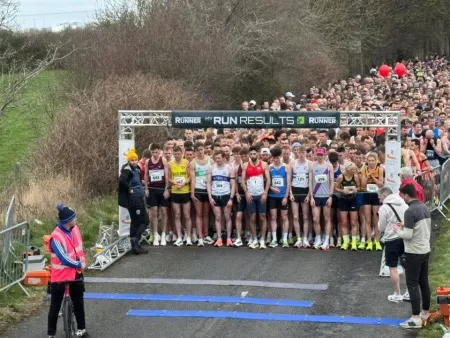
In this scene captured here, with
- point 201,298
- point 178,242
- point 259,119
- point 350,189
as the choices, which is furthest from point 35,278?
point 350,189

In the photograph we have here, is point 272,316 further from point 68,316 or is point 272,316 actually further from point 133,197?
point 133,197

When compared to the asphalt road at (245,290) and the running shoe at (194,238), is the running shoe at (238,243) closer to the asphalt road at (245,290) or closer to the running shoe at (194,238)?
the asphalt road at (245,290)

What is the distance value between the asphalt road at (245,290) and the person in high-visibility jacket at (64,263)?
73cm

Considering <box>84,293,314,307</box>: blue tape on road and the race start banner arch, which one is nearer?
<box>84,293,314,307</box>: blue tape on road

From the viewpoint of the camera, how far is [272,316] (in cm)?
1213

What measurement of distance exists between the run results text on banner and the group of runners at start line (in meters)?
0.46

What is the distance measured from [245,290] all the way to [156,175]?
4.04 metres

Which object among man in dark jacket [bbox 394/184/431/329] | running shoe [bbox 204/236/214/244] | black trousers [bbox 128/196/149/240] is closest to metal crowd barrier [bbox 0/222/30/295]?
black trousers [bbox 128/196/149/240]

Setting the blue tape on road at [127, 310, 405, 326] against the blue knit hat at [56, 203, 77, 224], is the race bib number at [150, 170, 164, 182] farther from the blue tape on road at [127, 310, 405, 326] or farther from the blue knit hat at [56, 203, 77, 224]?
the blue knit hat at [56, 203, 77, 224]

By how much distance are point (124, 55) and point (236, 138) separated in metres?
11.0

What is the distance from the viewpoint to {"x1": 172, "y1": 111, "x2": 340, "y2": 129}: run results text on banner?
16.4 metres

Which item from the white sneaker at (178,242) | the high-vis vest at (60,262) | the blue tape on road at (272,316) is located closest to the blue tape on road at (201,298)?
the blue tape on road at (272,316)

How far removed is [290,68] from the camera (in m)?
40.2

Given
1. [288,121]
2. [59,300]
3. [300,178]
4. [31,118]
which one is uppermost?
[31,118]
